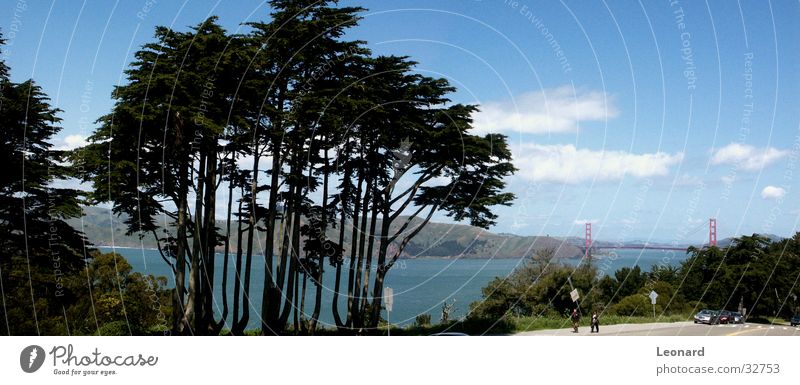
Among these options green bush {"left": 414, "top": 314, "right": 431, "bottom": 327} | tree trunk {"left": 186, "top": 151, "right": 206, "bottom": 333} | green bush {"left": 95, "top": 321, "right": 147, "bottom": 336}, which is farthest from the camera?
green bush {"left": 414, "top": 314, "right": 431, "bottom": 327}

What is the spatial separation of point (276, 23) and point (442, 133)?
8515 mm

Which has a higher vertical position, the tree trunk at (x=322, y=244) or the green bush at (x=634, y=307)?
the tree trunk at (x=322, y=244)

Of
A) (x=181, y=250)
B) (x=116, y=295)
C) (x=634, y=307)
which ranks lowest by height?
(x=634, y=307)

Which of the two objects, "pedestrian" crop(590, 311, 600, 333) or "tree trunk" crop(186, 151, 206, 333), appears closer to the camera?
"tree trunk" crop(186, 151, 206, 333)

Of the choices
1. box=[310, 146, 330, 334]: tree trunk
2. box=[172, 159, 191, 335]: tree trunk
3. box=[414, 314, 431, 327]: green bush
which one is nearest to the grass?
box=[414, 314, 431, 327]: green bush

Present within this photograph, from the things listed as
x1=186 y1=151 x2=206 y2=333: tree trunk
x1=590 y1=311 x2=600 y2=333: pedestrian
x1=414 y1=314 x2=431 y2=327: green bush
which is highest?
x1=186 y1=151 x2=206 y2=333: tree trunk

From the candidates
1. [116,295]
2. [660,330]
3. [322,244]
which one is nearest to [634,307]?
[660,330]

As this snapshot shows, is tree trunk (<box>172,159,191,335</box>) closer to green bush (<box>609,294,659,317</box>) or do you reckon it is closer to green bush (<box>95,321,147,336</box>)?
green bush (<box>95,321,147,336</box>)

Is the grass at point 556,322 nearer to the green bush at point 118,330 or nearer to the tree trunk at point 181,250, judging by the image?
the tree trunk at point 181,250

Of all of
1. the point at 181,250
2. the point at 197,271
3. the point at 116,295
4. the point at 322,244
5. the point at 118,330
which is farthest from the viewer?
the point at 116,295

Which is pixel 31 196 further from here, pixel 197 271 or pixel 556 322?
pixel 556 322

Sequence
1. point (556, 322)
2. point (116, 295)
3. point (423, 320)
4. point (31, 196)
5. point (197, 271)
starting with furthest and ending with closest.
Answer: point (116, 295) → point (423, 320) → point (556, 322) → point (197, 271) → point (31, 196)

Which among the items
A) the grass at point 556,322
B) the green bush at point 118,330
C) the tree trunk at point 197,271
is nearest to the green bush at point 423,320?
the grass at point 556,322

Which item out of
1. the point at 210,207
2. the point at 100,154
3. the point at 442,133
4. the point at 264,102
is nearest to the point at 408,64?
the point at 442,133
